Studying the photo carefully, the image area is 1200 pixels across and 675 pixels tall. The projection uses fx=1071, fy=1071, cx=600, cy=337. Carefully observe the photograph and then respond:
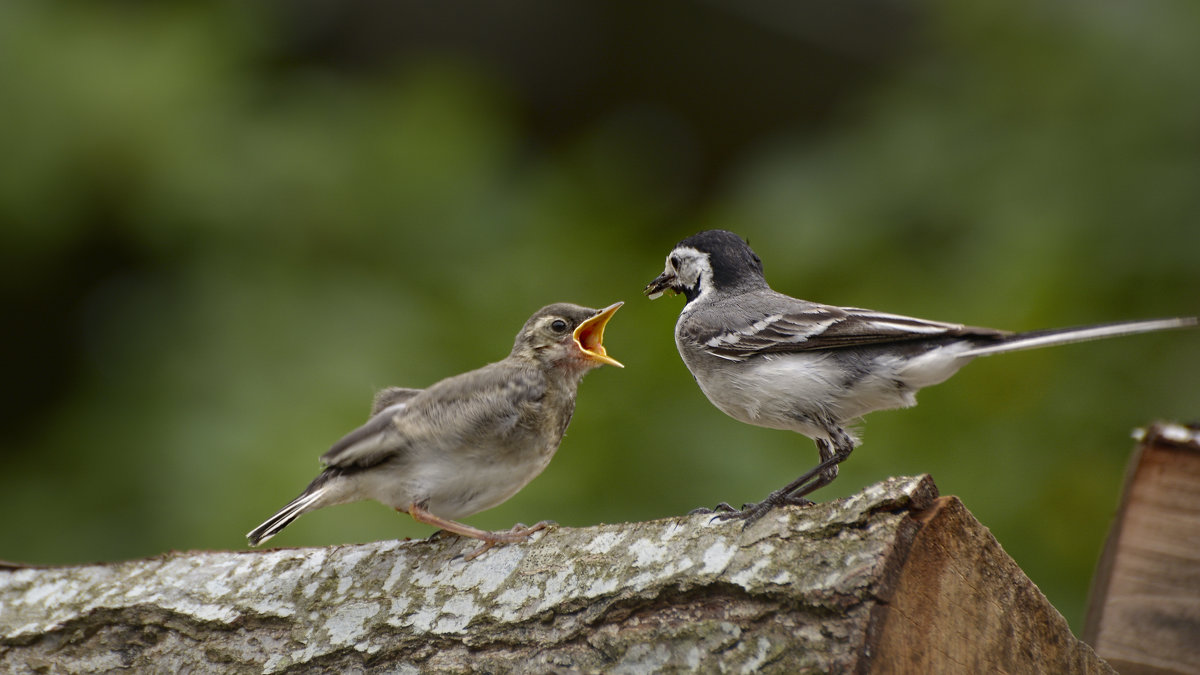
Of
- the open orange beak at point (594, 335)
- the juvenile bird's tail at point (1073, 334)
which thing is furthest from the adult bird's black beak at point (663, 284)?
the juvenile bird's tail at point (1073, 334)

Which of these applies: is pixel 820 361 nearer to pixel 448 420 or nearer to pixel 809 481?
pixel 809 481

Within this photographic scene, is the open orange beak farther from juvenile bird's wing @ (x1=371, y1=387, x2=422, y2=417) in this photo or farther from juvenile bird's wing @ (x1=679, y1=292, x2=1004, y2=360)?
juvenile bird's wing @ (x1=371, y1=387, x2=422, y2=417)

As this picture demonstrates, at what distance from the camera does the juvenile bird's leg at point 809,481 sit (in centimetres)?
267

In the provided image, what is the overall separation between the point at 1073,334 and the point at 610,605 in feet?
4.65

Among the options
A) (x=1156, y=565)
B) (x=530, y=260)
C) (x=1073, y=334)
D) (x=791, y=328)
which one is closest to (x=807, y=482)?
(x=791, y=328)

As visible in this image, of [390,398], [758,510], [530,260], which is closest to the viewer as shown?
[758,510]

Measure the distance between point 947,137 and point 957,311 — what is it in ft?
4.87

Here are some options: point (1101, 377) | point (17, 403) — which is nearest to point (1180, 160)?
point (1101, 377)

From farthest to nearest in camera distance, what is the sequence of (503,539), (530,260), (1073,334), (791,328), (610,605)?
(530,260) → (791,328) → (503,539) → (1073,334) → (610,605)

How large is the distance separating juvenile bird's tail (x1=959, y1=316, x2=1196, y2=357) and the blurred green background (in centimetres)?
166

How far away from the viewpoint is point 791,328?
3768 mm

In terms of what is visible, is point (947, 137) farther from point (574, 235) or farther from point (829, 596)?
point (829, 596)

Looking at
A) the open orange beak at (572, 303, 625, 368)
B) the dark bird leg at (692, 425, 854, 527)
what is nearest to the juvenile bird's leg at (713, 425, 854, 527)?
the dark bird leg at (692, 425, 854, 527)

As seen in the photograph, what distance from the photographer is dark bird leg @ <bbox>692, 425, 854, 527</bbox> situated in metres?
2.67
